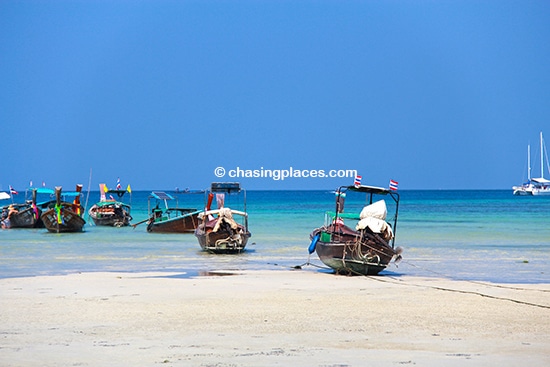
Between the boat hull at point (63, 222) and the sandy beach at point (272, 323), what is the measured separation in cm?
2598

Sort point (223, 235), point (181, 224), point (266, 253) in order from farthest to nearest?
point (181, 224) < point (266, 253) < point (223, 235)

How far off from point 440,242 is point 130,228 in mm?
20795

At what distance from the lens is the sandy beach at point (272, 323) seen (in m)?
11.0

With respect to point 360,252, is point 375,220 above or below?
above

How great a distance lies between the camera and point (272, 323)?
13.8 m

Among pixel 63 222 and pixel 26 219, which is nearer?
pixel 63 222

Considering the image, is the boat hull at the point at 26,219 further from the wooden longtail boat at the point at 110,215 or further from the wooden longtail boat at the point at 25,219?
the wooden longtail boat at the point at 110,215

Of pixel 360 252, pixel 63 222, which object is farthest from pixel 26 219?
pixel 360 252

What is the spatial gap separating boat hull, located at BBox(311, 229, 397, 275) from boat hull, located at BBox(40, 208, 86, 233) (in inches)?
1069

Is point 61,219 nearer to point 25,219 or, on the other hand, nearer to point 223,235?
point 25,219

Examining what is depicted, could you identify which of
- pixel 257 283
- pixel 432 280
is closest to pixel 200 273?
pixel 257 283

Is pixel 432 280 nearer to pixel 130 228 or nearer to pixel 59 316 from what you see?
pixel 59 316

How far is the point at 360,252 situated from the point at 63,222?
92.5 feet

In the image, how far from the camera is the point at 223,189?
113 ft
